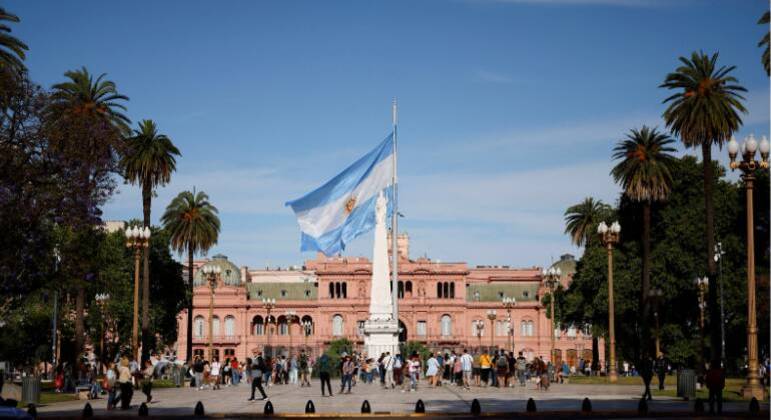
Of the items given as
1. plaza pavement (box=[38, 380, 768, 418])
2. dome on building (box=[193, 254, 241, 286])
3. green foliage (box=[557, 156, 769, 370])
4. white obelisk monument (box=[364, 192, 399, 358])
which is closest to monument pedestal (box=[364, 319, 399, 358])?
white obelisk monument (box=[364, 192, 399, 358])

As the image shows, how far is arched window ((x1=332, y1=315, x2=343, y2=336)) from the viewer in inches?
5315

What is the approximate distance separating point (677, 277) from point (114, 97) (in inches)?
1504

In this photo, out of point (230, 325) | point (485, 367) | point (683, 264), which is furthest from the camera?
point (230, 325)

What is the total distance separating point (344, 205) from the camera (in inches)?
2223

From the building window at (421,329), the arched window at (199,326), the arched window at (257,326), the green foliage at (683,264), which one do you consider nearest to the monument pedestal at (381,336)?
the green foliage at (683,264)

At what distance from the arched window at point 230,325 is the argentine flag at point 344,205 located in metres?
80.9

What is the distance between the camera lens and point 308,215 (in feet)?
180

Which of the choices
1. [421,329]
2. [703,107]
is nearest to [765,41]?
[703,107]

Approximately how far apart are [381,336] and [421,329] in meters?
72.3

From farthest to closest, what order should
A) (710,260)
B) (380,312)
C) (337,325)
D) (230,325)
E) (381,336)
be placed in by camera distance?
(230,325) < (337,325) < (380,312) < (381,336) < (710,260)

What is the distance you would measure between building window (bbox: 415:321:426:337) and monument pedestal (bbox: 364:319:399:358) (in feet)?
234

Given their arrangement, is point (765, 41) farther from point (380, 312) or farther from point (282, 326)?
point (282, 326)

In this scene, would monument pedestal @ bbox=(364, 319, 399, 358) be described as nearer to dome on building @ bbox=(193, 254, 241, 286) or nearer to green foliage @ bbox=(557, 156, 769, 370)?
green foliage @ bbox=(557, 156, 769, 370)

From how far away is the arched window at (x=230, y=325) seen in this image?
136250 mm
